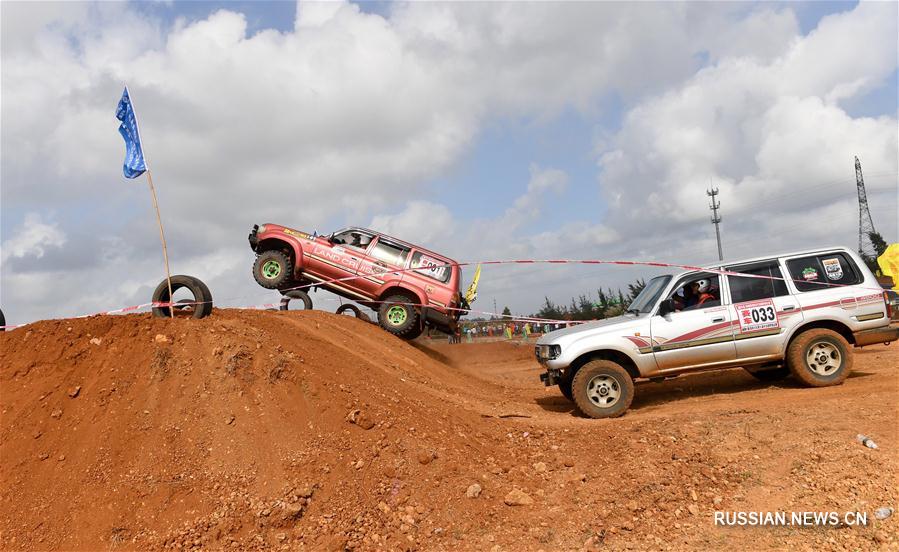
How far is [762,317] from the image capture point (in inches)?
277

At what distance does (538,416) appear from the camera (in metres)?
7.09

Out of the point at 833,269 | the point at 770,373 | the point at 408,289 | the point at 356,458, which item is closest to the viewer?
the point at 356,458

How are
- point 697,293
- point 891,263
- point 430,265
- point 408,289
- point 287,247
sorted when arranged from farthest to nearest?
point 891,263, point 287,247, point 430,265, point 408,289, point 697,293

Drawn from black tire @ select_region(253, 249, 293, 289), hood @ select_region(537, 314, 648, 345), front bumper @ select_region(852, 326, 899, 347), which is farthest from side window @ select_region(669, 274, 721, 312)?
black tire @ select_region(253, 249, 293, 289)

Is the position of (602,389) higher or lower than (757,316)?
lower

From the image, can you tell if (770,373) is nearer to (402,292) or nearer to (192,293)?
(402,292)

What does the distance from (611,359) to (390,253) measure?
6.82 metres

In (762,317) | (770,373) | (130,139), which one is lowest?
(770,373)

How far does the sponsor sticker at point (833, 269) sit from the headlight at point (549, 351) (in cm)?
366

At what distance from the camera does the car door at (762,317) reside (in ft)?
23.0

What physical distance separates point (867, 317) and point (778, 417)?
261 centimetres

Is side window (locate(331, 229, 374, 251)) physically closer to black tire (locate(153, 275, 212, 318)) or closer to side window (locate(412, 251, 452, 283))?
side window (locate(412, 251, 452, 283))

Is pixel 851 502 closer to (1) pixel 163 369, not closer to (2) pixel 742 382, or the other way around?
(2) pixel 742 382

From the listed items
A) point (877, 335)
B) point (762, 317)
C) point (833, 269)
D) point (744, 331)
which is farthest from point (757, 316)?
point (877, 335)
